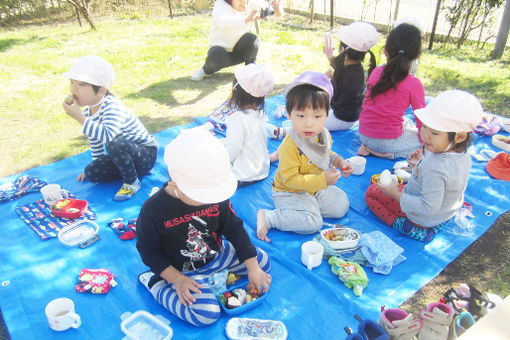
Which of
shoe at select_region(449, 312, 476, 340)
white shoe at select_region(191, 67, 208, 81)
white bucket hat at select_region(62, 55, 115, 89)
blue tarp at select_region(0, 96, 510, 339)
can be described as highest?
white bucket hat at select_region(62, 55, 115, 89)

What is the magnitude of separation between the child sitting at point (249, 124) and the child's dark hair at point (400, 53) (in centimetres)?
123

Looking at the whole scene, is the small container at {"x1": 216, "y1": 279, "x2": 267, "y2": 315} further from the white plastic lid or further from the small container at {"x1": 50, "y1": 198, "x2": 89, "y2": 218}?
the small container at {"x1": 50, "y1": 198, "x2": 89, "y2": 218}

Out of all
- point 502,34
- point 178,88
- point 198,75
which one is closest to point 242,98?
point 178,88

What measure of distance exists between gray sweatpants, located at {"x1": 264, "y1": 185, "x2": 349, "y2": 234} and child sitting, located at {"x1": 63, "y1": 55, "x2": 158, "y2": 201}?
1302 millimetres

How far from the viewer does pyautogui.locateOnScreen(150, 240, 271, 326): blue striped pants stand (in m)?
2.03

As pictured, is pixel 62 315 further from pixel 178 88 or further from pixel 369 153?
pixel 178 88

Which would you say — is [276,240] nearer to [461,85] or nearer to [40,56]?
[461,85]

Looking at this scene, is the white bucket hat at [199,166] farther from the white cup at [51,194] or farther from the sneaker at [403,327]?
the white cup at [51,194]

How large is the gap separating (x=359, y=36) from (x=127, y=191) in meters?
2.79

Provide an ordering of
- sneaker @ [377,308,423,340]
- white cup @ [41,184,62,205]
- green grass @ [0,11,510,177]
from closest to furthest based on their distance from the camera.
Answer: sneaker @ [377,308,423,340] < white cup @ [41,184,62,205] < green grass @ [0,11,510,177]

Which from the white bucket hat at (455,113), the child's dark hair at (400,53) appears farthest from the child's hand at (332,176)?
the child's dark hair at (400,53)

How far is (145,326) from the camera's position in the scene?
207cm

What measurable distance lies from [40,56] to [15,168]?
438 centimetres

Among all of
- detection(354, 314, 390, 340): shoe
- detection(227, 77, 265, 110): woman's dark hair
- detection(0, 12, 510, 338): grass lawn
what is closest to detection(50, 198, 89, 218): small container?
detection(0, 12, 510, 338): grass lawn
